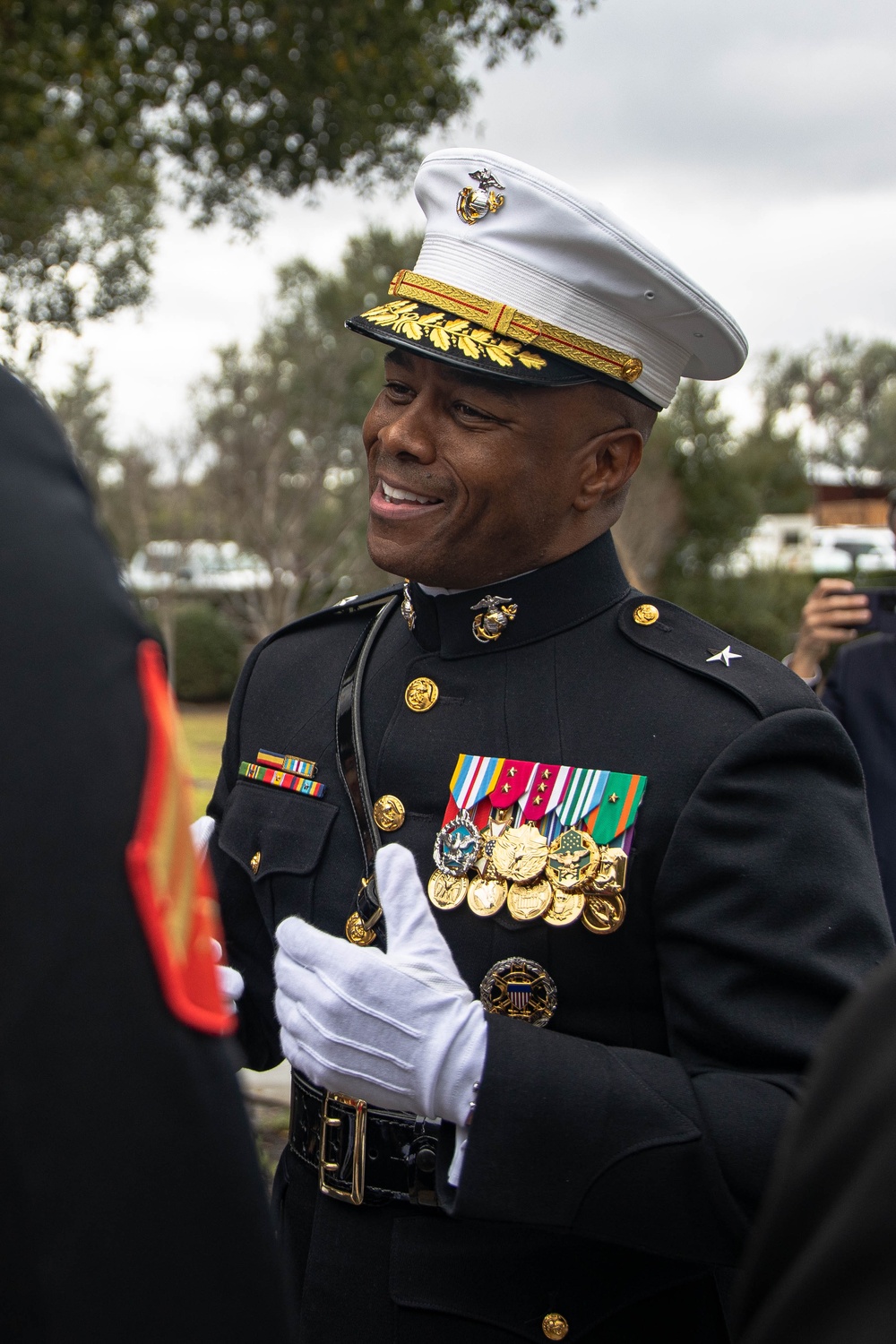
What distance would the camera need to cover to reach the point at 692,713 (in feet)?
5.71

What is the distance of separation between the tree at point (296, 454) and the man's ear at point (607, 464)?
13672mm

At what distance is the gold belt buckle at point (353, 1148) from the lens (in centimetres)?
165

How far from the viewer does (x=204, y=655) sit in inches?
812

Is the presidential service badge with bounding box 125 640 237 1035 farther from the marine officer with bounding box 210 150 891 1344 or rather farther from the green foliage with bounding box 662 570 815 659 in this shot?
the green foliage with bounding box 662 570 815 659

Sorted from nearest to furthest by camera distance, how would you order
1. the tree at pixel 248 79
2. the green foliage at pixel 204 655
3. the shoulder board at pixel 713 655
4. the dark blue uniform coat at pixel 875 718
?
the shoulder board at pixel 713 655 → the dark blue uniform coat at pixel 875 718 → the tree at pixel 248 79 → the green foliage at pixel 204 655

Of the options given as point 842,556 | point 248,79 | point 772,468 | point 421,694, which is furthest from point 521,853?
point 842,556

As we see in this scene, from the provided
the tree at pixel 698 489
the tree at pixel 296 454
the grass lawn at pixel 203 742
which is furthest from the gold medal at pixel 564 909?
the tree at pixel 698 489

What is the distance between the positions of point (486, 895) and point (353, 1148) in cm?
37

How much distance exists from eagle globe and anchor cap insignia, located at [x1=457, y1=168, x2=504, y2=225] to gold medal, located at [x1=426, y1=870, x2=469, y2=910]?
97 cm

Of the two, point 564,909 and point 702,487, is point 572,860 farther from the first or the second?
point 702,487

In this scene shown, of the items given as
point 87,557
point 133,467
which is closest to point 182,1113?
point 87,557

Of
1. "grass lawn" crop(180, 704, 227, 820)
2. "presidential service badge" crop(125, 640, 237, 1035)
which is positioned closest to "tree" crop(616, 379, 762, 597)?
"grass lawn" crop(180, 704, 227, 820)

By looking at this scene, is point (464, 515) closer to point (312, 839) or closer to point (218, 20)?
point (312, 839)

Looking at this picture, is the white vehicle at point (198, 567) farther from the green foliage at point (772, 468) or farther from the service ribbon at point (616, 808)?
the service ribbon at point (616, 808)
